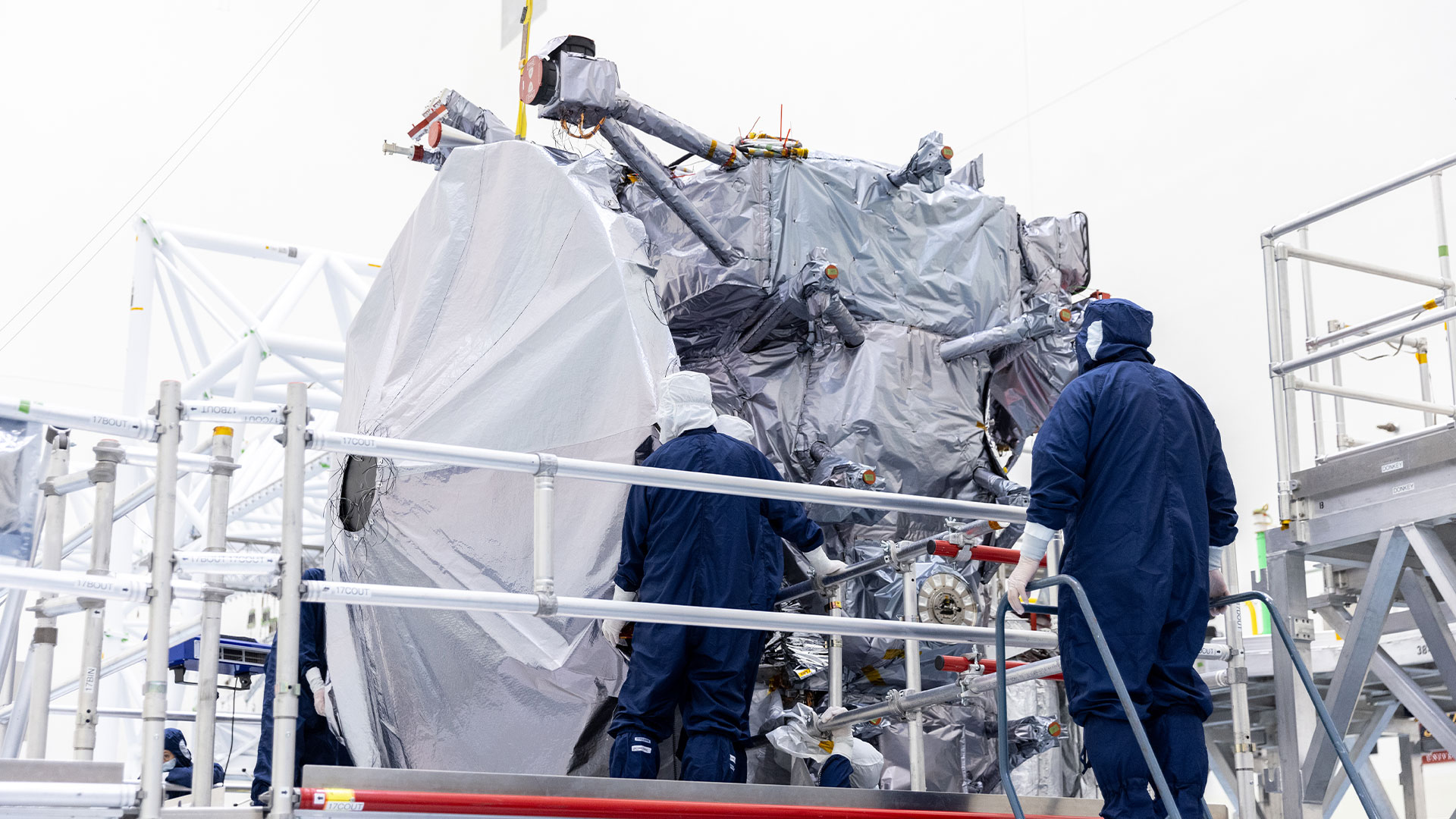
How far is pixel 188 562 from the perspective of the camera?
11.8 ft

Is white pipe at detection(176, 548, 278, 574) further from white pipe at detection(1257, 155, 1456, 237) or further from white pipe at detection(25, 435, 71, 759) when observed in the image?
white pipe at detection(1257, 155, 1456, 237)

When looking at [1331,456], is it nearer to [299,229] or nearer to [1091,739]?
[1091,739]

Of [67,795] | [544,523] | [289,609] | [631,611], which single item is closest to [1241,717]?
[631,611]

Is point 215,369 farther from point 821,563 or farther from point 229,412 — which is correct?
point 229,412

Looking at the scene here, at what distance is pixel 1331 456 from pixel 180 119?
17.7 m

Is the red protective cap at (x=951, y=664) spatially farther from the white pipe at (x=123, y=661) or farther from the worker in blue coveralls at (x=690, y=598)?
the white pipe at (x=123, y=661)

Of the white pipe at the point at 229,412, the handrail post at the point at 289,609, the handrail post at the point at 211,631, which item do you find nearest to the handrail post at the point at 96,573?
the handrail post at the point at 211,631

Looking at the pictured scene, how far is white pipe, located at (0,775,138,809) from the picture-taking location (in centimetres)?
328

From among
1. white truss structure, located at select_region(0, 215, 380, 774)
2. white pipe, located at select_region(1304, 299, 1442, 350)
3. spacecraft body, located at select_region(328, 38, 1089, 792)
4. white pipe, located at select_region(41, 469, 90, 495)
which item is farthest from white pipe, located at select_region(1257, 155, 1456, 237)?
white truss structure, located at select_region(0, 215, 380, 774)

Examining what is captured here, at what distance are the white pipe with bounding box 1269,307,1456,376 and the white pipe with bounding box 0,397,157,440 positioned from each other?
448 centimetres

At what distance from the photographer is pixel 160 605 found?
3525 millimetres

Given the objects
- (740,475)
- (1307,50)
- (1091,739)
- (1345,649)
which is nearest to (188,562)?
(740,475)

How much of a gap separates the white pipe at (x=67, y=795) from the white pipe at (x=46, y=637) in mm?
737

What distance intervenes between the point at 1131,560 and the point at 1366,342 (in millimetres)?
1999
